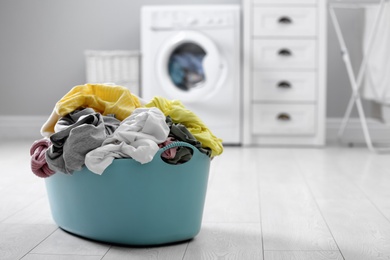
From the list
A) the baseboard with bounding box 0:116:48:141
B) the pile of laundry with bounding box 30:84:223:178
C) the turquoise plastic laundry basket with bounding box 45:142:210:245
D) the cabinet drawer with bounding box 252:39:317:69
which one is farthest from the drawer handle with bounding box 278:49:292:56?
the turquoise plastic laundry basket with bounding box 45:142:210:245

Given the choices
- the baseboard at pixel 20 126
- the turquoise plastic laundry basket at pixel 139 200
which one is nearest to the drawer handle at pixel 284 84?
the baseboard at pixel 20 126

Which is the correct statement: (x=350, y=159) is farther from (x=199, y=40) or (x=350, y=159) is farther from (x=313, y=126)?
(x=199, y=40)

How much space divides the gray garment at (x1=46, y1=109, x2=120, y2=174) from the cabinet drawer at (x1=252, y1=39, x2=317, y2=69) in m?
2.20

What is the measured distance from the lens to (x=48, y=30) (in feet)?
14.0

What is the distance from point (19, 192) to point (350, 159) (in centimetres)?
166

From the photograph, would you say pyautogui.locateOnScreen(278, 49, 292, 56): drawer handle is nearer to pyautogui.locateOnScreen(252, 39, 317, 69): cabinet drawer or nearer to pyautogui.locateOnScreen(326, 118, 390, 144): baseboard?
pyautogui.locateOnScreen(252, 39, 317, 69): cabinet drawer

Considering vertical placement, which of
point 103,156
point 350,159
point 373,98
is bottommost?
point 350,159

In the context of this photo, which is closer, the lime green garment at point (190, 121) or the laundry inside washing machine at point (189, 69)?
the lime green garment at point (190, 121)

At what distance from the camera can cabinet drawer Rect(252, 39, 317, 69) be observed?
374cm

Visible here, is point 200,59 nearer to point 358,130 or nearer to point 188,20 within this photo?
point 188,20

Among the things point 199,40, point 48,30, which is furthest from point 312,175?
point 48,30

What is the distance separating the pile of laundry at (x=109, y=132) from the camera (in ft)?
5.16

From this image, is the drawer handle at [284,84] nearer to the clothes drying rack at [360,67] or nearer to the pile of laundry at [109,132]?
the clothes drying rack at [360,67]

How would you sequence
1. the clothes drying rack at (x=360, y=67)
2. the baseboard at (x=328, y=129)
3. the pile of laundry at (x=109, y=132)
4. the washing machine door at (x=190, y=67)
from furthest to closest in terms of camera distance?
1. the baseboard at (x=328, y=129)
2. the washing machine door at (x=190, y=67)
3. the clothes drying rack at (x=360, y=67)
4. the pile of laundry at (x=109, y=132)
